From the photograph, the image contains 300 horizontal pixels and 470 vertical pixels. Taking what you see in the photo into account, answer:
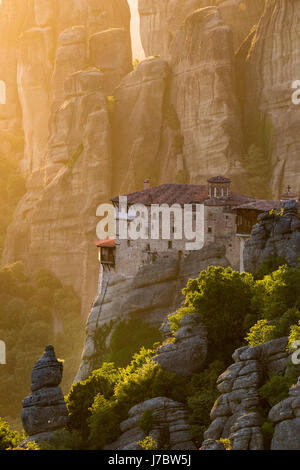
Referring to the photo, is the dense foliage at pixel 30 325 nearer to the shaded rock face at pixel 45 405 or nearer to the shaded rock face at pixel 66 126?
the shaded rock face at pixel 66 126

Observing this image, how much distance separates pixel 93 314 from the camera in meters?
87.6

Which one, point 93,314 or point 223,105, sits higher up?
point 223,105

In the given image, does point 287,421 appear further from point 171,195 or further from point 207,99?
point 207,99

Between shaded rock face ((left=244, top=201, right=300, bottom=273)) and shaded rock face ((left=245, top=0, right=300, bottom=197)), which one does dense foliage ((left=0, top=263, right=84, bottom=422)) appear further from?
shaded rock face ((left=244, top=201, right=300, bottom=273))

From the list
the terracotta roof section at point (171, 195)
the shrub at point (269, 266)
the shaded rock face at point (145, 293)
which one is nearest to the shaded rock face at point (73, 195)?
the terracotta roof section at point (171, 195)

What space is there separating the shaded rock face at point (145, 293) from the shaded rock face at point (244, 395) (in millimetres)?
21870

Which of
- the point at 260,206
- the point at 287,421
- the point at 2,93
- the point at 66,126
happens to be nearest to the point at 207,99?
the point at 66,126

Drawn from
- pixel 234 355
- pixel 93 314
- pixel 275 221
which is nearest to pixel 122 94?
pixel 93 314

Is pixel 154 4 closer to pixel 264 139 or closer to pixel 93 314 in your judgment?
pixel 264 139

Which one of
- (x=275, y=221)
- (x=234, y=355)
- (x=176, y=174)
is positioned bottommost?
(x=234, y=355)

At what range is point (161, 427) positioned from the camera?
57.9 m
